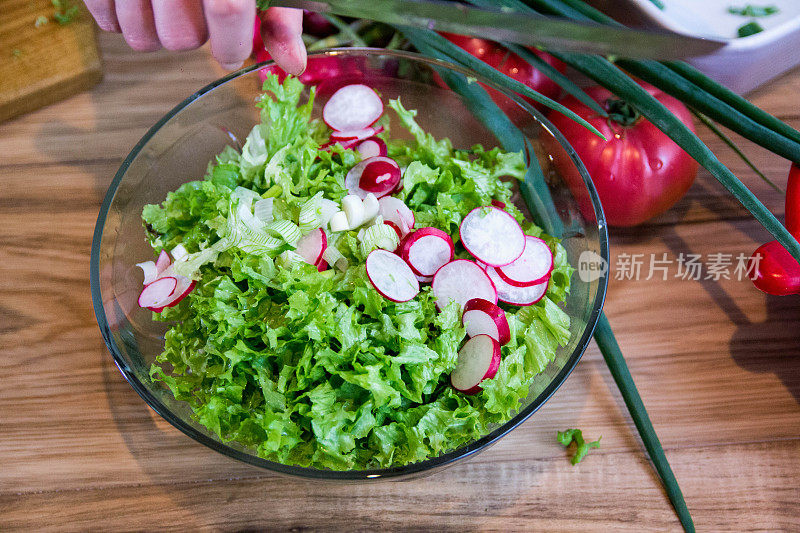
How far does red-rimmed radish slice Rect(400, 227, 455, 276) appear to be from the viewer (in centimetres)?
93

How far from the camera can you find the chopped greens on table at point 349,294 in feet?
2.68

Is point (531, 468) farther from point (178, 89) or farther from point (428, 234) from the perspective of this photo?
point (178, 89)

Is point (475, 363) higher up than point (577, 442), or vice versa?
point (475, 363)

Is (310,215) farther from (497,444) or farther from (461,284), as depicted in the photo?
(497,444)

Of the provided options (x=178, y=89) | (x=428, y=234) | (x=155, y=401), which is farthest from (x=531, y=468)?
(x=178, y=89)

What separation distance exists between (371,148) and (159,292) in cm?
43

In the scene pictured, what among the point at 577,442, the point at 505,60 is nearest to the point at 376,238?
the point at 577,442

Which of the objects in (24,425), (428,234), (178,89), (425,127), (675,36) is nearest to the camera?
(675,36)

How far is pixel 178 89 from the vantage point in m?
1.37

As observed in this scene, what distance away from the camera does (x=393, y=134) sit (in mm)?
1224

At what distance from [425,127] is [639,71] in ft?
1.28

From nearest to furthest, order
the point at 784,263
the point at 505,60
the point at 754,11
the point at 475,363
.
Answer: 1. the point at 475,363
2. the point at 784,263
3. the point at 505,60
4. the point at 754,11

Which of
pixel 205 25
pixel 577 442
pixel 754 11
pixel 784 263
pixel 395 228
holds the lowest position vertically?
pixel 577 442

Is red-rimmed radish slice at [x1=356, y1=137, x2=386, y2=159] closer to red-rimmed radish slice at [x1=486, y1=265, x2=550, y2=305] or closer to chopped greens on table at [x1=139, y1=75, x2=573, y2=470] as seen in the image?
chopped greens on table at [x1=139, y1=75, x2=573, y2=470]
